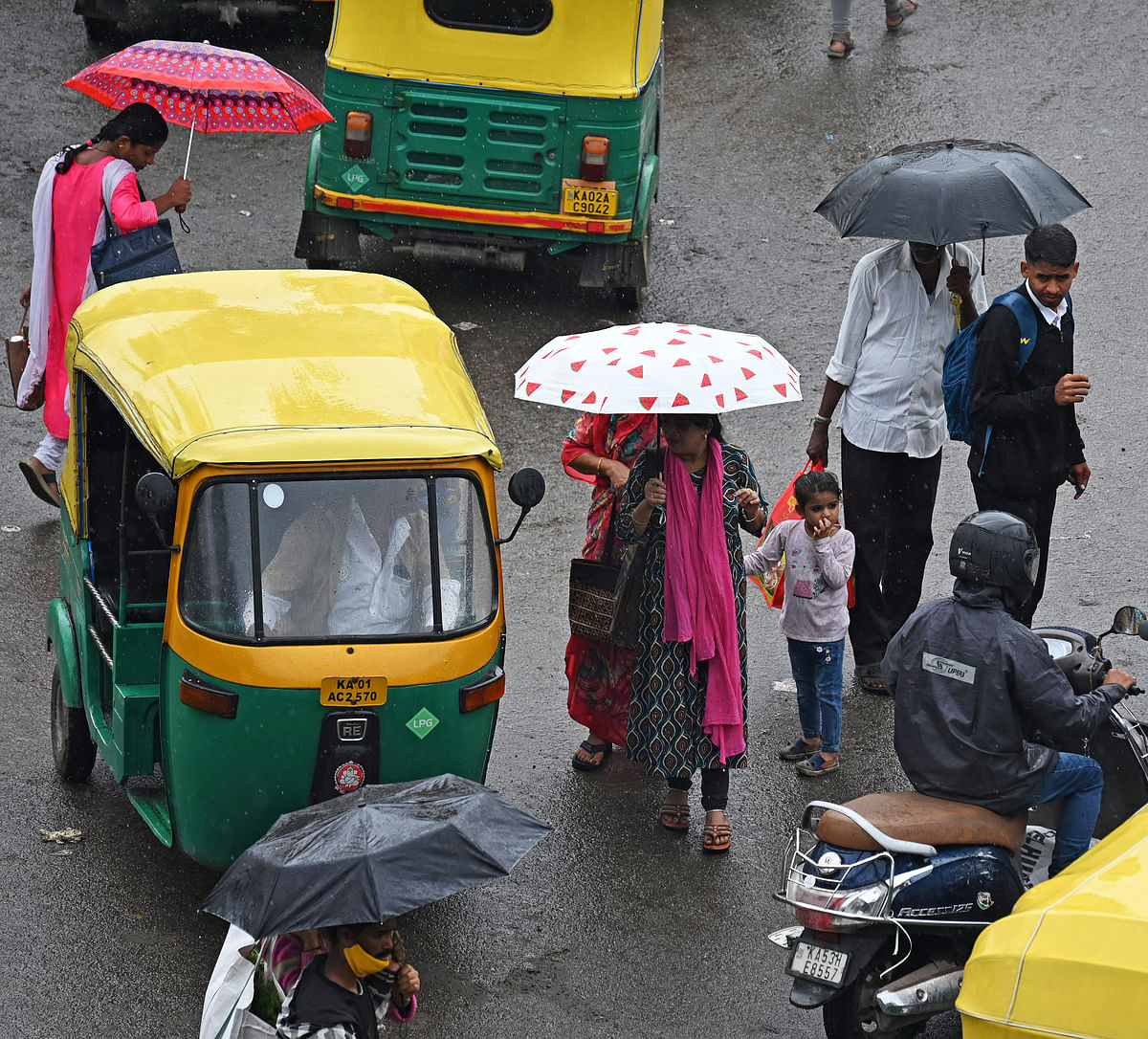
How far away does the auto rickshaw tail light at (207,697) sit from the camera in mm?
5152

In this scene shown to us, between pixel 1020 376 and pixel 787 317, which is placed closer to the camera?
pixel 1020 376

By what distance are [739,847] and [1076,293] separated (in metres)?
6.34

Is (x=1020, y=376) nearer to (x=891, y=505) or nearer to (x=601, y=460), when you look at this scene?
(x=891, y=505)

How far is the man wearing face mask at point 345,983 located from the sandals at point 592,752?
2607 mm

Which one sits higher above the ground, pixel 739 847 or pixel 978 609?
pixel 978 609

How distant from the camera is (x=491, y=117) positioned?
10234 millimetres

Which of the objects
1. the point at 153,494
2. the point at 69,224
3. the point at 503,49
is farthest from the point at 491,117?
the point at 153,494

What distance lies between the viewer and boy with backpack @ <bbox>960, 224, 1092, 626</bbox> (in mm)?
6668

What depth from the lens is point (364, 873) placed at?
3955mm

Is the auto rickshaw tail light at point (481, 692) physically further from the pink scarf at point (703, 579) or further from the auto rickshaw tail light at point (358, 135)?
the auto rickshaw tail light at point (358, 135)

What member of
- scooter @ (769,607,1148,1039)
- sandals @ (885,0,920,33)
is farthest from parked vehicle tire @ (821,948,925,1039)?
sandals @ (885,0,920,33)

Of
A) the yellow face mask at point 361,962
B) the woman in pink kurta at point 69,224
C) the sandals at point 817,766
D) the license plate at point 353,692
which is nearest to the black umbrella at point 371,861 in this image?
the yellow face mask at point 361,962

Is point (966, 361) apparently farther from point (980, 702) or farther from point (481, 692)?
point (481, 692)

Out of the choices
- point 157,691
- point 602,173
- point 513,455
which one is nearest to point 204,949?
point 157,691
